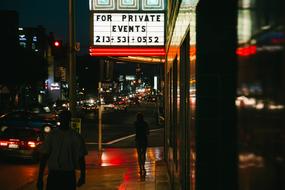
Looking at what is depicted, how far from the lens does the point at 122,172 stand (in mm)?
17328

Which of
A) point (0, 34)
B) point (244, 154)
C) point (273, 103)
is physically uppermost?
point (0, 34)

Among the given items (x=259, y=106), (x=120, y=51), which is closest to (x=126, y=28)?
(x=120, y=51)

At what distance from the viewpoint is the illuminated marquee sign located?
19000 mm

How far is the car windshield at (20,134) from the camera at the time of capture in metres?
20.9

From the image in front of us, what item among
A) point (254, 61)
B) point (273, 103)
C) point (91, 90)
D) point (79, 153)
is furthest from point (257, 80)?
point (91, 90)

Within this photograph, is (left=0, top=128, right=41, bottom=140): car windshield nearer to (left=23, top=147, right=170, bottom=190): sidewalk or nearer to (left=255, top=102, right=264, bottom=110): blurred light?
(left=23, top=147, right=170, bottom=190): sidewalk

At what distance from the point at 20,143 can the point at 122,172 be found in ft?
17.1

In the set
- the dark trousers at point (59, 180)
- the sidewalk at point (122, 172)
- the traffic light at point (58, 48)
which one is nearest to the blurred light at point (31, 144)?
the sidewalk at point (122, 172)

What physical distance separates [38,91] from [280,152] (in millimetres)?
103187

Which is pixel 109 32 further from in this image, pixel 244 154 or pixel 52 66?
pixel 52 66

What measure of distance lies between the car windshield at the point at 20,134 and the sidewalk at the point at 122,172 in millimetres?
2255

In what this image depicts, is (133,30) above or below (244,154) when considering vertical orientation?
above

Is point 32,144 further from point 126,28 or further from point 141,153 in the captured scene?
point 141,153

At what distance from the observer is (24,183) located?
1562cm
